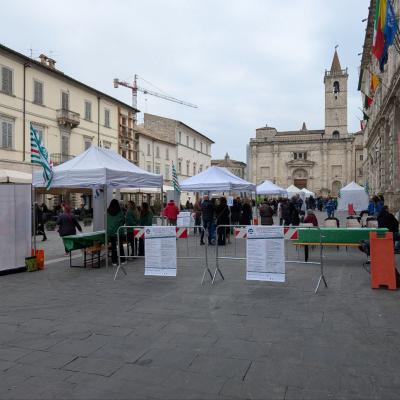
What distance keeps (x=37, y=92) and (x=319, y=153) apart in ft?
209

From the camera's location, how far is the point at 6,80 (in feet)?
89.2

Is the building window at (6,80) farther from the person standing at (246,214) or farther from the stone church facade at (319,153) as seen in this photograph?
→ the stone church facade at (319,153)

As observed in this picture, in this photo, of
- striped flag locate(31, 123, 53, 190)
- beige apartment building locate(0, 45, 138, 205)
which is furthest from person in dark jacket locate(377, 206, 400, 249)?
beige apartment building locate(0, 45, 138, 205)

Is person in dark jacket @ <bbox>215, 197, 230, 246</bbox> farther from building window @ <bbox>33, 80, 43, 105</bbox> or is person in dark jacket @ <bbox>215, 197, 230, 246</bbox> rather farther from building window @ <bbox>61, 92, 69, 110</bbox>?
building window @ <bbox>61, 92, 69, 110</bbox>

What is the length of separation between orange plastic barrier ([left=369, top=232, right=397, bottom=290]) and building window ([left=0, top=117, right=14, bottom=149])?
26.2 metres

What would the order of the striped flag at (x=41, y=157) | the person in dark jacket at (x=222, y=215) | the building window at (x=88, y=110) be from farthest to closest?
the building window at (x=88, y=110)
the person in dark jacket at (x=222, y=215)
the striped flag at (x=41, y=157)

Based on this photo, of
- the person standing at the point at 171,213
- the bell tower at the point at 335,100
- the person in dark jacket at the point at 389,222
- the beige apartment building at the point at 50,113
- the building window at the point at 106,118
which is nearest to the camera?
the person in dark jacket at the point at 389,222

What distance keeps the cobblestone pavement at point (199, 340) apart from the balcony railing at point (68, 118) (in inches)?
1061

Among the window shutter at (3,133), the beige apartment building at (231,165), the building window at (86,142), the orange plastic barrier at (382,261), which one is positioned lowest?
the orange plastic barrier at (382,261)

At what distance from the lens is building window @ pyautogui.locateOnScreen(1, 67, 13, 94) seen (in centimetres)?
2688

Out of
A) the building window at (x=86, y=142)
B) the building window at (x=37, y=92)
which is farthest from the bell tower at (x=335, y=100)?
the building window at (x=37, y=92)

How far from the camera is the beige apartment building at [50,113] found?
27428mm

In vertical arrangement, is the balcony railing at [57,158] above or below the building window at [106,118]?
below

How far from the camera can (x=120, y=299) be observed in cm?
660
